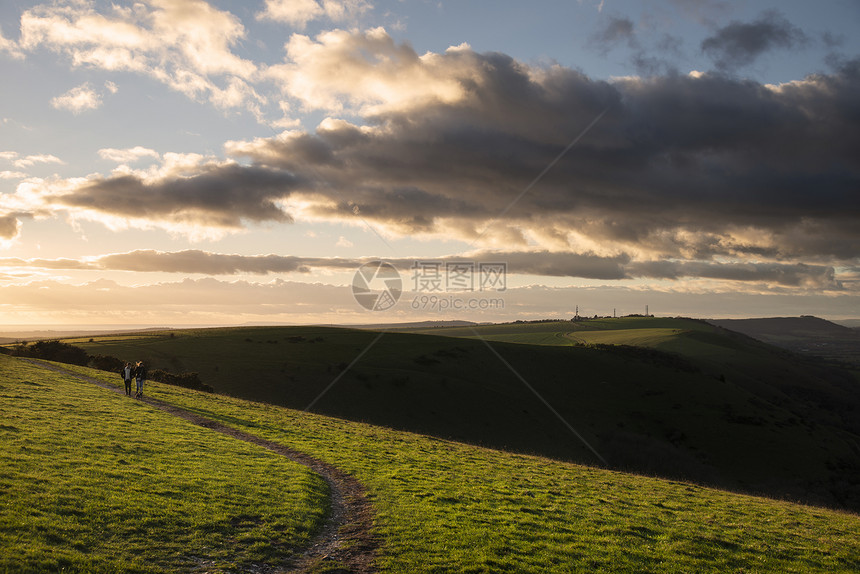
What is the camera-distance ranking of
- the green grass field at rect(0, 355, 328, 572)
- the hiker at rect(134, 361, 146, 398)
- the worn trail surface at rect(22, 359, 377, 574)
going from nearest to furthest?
1. the green grass field at rect(0, 355, 328, 572)
2. the worn trail surface at rect(22, 359, 377, 574)
3. the hiker at rect(134, 361, 146, 398)

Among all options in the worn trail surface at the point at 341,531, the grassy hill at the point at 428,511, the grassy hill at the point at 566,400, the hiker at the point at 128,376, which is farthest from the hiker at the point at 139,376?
the grassy hill at the point at 566,400

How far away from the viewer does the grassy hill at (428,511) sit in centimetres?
1425

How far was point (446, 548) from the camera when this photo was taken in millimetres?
15555

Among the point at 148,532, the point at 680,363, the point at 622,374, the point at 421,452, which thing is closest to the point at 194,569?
the point at 148,532

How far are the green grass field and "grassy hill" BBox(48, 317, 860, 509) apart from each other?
36.1 metres

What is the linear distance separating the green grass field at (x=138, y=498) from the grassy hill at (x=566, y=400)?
118 ft

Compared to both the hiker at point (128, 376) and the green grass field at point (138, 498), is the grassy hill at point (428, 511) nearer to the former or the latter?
the green grass field at point (138, 498)

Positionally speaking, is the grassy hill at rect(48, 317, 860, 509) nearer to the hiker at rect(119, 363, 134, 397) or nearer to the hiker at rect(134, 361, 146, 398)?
the hiker at rect(119, 363, 134, 397)

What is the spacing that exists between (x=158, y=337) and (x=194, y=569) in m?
99.9

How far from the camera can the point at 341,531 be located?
16.9 meters

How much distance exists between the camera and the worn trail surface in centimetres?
1417

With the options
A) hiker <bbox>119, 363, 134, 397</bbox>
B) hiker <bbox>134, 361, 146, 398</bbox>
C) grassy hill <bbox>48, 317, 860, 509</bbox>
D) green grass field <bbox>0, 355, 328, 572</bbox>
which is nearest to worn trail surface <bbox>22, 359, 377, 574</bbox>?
green grass field <bbox>0, 355, 328, 572</bbox>

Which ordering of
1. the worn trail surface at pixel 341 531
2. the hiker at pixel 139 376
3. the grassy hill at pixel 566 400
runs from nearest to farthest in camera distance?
1. the worn trail surface at pixel 341 531
2. the hiker at pixel 139 376
3. the grassy hill at pixel 566 400

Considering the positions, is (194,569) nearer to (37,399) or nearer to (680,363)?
(37,399)
